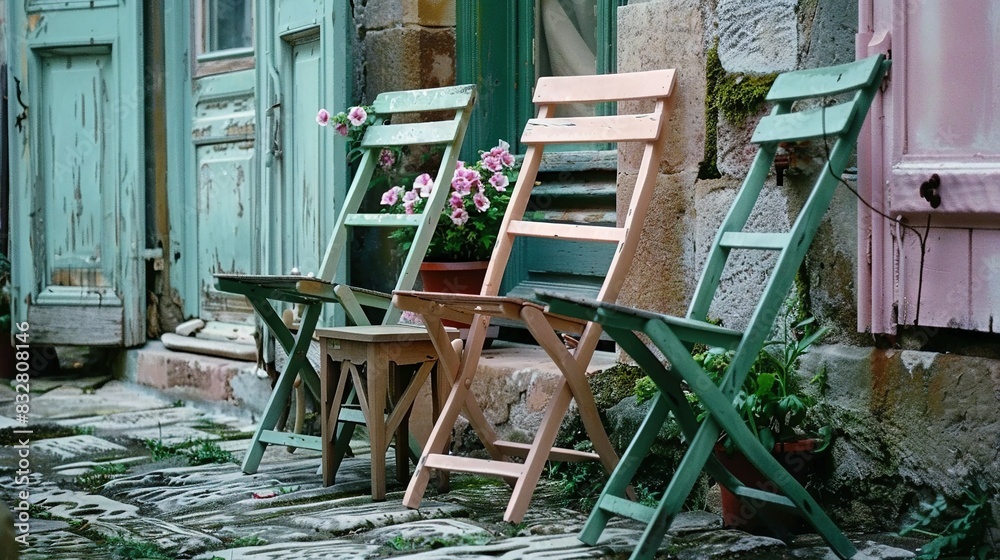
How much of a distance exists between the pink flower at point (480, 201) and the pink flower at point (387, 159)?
563mm

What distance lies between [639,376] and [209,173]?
3.03m

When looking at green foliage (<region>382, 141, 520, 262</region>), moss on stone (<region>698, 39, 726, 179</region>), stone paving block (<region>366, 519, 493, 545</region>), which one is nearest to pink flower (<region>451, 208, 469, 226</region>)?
green foliage (<region>382, 141, 520, 262</region>)

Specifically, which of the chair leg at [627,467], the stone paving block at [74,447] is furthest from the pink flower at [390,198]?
the chair leg at [627,467]

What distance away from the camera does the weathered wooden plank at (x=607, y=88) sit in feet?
12.0

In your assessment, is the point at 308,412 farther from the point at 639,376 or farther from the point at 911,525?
the point at 911,525

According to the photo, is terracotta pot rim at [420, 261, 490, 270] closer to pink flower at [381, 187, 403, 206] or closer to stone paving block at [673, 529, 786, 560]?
pink flower at [381, 187, 403, 206]

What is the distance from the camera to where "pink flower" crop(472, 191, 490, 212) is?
4504mm

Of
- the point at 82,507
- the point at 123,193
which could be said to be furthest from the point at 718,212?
the point at 123,193

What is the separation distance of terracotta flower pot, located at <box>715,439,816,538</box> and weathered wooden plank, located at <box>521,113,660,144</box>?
100 cm

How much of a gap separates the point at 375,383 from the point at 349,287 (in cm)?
41

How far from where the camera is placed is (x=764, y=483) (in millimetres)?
3213

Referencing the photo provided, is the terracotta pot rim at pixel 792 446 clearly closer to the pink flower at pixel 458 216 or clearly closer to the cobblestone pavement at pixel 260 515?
the cobblestone pavement at pixel 260 515

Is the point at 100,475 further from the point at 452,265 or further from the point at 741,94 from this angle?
the point at 741,94

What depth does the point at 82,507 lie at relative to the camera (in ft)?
12.3
